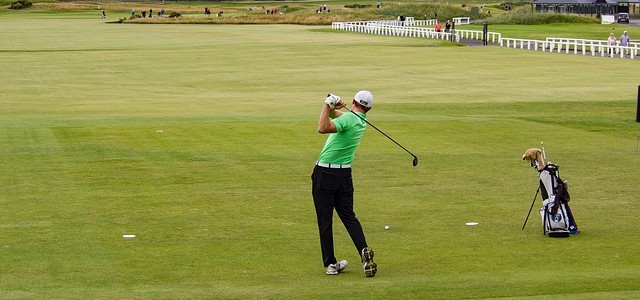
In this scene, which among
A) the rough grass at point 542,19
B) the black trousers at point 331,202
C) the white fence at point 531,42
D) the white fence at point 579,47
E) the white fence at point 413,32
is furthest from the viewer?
the rough grass at point 542,19

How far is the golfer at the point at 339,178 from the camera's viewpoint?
12906 mm

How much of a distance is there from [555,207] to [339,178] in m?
3.44

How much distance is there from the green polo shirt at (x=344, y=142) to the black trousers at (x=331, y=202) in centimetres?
12

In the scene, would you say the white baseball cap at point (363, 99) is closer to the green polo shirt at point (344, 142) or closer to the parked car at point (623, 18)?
the green polo shirt at point (344, 142)

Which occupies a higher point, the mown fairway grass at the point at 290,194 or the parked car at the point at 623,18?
the mown fairway grass at the point at 290,194

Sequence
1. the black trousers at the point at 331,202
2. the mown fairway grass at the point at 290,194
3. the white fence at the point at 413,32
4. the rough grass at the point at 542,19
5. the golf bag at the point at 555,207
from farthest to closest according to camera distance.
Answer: the rough grass at the point at 542,19 < the white fence at the point at 413,32 < the golf bag at the point at 555,207 < the black trousers at the point at 331,202 < the mown fairway grass at the point at 290,194

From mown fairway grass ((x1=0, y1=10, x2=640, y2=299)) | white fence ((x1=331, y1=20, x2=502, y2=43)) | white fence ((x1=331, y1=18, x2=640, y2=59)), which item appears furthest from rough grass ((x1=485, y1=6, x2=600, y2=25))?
mown fairway grass ((x1=0, y1=10, x2=640, y2=299))

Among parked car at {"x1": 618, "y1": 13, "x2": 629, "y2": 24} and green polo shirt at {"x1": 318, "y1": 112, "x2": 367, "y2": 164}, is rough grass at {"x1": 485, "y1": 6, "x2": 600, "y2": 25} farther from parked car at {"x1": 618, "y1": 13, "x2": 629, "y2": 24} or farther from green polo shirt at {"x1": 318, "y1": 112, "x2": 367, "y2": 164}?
green polo shirt at {"x1": 318, "y1": 112, "x2": 367, "y2": 164}

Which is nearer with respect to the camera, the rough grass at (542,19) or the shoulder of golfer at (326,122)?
the shoulder of golfer at (326,122)

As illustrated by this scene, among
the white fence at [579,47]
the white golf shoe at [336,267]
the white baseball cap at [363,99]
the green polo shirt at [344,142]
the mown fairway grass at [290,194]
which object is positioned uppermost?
the white baseball cap at [363,99]

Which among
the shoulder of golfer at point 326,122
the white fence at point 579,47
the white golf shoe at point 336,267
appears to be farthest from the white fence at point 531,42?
the shoulder of golfer at point 326,122

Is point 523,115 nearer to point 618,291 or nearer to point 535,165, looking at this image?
point 535,165

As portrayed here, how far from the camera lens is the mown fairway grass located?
1288 cm

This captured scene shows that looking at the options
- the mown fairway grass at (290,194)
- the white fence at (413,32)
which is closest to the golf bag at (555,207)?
the mown fairway grass at (290,194)
